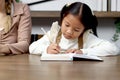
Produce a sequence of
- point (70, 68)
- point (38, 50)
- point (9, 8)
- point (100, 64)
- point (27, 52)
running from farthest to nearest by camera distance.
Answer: point (9, 8) < point (27, 52) < point (38, 50) < point (100, 64) < point (70, 68)

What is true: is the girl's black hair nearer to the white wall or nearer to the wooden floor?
the wooden floor

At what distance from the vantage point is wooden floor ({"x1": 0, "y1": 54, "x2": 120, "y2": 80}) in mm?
937

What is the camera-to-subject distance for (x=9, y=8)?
1.84 m

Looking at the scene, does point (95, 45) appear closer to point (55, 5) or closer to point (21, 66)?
point (21, 66)

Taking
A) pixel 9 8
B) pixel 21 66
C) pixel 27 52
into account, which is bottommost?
pixel 27 52

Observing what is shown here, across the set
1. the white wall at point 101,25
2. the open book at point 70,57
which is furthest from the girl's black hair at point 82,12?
the white wall at point 101,25

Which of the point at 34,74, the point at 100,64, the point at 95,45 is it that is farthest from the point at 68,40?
the point at 34,74

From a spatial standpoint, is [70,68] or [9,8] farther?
[9,8]

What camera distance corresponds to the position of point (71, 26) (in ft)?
4.85

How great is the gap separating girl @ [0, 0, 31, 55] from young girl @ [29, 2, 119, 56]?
209mm

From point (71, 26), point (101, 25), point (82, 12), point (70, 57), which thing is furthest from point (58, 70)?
point (101, 25)

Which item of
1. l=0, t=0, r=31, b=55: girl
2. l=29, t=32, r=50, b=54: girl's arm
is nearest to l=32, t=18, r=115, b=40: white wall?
l=0, t=0, r=31, b=55: girl

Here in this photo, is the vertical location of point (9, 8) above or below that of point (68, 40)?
above

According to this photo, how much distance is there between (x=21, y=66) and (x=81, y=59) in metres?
0.31
